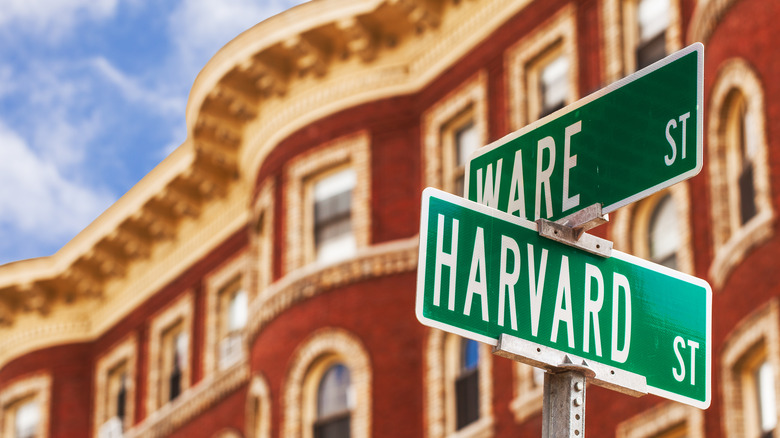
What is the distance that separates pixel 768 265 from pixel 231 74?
41.8 ft

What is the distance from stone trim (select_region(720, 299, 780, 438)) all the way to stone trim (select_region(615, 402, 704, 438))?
0.50 m

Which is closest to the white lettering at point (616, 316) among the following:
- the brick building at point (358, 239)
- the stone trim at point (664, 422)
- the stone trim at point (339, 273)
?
the brick building at point (358, 239)

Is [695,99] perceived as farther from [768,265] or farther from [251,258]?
[251,258]

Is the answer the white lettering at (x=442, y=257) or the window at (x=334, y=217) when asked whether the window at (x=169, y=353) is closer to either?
the window at (x=334, y=217)

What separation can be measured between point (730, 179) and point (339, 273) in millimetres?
7696

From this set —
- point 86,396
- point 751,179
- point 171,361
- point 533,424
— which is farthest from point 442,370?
point 86,396

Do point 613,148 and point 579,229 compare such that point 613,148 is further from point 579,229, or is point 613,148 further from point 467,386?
point 467,386

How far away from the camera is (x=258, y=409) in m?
26.2

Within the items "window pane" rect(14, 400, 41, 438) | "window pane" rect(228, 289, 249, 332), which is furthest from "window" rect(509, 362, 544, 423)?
"window pane" rect(14, 400, 41, 438)

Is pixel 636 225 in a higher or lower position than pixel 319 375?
higher

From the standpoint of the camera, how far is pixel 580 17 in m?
22.5

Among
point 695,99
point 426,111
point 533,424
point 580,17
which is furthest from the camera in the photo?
point 426,111

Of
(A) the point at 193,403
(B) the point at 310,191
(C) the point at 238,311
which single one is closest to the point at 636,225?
(B) the point at 310,191

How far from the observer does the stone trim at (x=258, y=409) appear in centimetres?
2555
